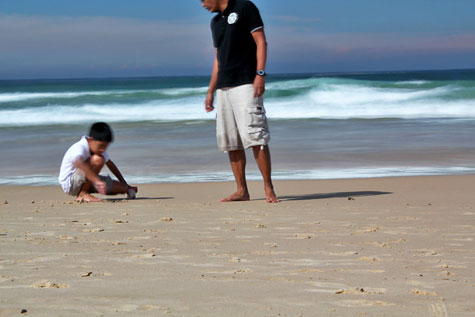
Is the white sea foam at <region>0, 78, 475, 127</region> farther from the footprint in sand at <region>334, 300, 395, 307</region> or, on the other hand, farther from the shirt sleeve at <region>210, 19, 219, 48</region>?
the footprint in sand at <region>334, 300, 395, 307</region>

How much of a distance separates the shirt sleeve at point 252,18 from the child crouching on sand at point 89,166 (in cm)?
138

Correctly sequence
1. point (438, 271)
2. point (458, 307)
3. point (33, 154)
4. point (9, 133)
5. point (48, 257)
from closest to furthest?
point (458, 307)
point (438, 271)
point (48, 257)
point (33, 154)
point (9, 133)

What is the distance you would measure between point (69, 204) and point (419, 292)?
3.40 m

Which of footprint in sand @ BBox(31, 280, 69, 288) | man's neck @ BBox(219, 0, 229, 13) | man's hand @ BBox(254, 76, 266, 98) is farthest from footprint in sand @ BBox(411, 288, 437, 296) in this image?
man's neck @ BBox(219, 0, 229, 13)

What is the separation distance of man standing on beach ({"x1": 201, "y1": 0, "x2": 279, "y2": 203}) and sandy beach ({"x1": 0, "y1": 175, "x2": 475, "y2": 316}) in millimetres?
529

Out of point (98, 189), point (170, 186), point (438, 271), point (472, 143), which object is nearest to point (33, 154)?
point (170, 186)

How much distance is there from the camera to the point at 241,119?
203 inches

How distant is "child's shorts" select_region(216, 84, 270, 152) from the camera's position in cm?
511

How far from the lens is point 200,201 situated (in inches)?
218

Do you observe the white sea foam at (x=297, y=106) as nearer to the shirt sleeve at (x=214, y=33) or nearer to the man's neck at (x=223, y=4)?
the shirt sleeve at (x=214, y=33)

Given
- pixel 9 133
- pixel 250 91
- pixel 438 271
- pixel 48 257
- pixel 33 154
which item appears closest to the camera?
pixel 438 271

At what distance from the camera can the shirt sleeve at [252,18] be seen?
509 cm

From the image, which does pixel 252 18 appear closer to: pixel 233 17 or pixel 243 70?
pixel 233 17

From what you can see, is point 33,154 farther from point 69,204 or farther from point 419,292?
point 419,292
